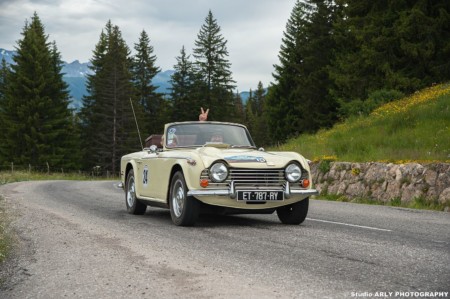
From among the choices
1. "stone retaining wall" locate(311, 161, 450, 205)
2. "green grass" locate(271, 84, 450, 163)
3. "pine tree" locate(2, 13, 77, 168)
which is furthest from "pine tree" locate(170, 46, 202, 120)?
"stone retaining wall" locate(311, 161, 450, 205)

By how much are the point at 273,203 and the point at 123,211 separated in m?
4.14

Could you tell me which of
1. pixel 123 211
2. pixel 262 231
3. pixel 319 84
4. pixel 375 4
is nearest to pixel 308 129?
pixel 319 84

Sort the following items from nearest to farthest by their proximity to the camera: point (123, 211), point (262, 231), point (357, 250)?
point (357, 250), point (262, 231), point (123, 211)

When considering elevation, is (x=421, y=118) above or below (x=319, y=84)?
below

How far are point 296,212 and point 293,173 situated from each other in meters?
0.71

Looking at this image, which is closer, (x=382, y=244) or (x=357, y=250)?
(x=357, y=250)

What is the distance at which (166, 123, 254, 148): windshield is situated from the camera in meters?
9.44

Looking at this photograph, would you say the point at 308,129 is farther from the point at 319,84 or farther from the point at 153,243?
the point at 153,243

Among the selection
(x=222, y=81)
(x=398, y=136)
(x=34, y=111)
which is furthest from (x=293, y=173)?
(x=222, y=81)

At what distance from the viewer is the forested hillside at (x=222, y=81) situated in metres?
26.4

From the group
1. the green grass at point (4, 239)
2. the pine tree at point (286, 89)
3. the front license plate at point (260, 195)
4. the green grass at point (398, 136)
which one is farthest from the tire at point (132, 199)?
the pine tree at point (286, 89)

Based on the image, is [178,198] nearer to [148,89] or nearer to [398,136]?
[398,136]

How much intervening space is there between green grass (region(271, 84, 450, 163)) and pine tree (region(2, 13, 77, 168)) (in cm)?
3532

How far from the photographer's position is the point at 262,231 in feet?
25.0
